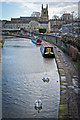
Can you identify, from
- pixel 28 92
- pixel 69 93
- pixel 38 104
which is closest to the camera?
pixel 38 104

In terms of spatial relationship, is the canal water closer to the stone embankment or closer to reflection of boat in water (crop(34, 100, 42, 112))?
reflection of boat in water (crop(34, 100, 42, 112))

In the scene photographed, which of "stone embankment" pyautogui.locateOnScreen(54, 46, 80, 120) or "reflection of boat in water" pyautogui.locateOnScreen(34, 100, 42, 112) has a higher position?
"stone embankment" pyautogui.locateOnScreen(54, 46, 80, 120)

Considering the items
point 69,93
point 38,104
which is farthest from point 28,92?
point 69,93

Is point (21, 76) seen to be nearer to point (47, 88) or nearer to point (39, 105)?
point (47, 88)

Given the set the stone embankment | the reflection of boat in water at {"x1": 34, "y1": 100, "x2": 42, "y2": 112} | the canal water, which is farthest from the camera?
the reflection of boat in water at {"x1": 34, "y1": 100, "x2": 42, "y2": 112}

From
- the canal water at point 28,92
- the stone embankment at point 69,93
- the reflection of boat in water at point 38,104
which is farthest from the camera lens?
the reflection of boat in water at point 38,104

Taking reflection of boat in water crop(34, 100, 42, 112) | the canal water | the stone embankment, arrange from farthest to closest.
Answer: reflection of boat in water crop(34, 100, 42, 112)
the canal water
the stone embankment

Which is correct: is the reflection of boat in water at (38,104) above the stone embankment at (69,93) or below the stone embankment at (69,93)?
below

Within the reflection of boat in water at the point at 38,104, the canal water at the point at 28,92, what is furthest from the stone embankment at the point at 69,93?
the reflection of boat in water at the point at 38,104

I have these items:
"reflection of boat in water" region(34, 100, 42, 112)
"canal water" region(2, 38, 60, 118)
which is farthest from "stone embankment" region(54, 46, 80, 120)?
"reflection of boat in water" region(34, 100, 42, 112)

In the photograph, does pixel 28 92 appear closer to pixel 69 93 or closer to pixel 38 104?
pixel 38 104

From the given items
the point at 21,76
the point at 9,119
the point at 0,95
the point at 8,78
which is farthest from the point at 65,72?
the point at 9,119

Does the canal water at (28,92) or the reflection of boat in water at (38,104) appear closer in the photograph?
the canal water at (28,92)

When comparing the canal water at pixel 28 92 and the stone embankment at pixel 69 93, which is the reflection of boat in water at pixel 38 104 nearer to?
the canal water at pixel 28 92
